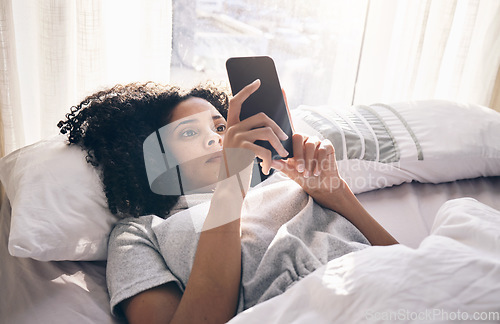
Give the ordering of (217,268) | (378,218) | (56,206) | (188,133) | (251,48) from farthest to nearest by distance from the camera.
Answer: (251,48) < (378,218) < (188,133) < (56,206) < (217,268)

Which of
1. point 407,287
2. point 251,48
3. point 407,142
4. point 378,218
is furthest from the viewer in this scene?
point 251,48

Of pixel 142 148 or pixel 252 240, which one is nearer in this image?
pixel 252 240

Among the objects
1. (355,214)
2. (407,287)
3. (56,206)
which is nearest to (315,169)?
(355,214)

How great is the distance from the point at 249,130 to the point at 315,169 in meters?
0.22

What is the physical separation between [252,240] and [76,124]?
0.50 m

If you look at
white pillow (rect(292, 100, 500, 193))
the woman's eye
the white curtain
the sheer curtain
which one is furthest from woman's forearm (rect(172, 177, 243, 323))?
the white curtain

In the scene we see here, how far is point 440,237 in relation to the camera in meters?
0.62

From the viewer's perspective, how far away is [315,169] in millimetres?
878

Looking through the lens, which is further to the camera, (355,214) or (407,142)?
(407,142)

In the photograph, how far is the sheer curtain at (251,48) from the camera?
115cm

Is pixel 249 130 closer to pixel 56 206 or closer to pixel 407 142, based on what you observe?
pixel 56 206

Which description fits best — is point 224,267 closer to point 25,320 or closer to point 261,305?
point 261,305

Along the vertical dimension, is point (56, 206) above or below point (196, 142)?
below

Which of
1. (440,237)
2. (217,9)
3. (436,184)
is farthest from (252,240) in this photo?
(217,9)
